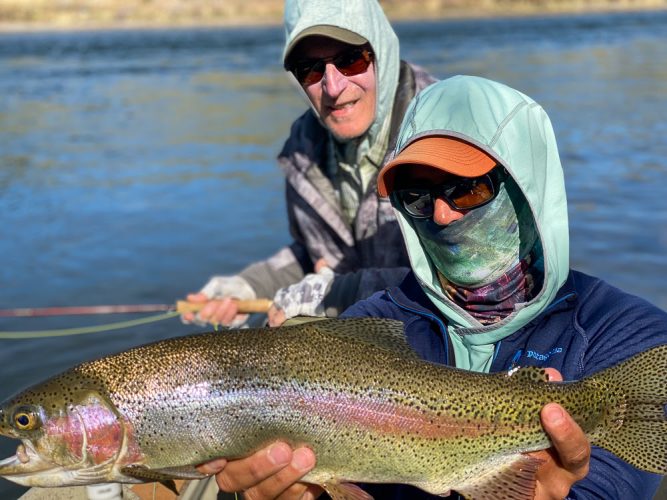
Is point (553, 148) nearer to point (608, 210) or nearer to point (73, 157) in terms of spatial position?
point (608, 210)

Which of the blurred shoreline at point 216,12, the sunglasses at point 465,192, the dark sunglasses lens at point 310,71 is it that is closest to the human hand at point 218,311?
the dark sunglasses lens at point 310,71

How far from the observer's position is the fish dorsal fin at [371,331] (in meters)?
2.63

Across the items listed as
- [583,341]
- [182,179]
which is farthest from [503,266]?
[182,179]

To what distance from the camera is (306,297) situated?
441cm

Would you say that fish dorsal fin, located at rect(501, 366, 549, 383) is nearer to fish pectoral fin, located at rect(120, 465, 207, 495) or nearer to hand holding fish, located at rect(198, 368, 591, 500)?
hand holding fish, located at rect(198, 368, 591, 500)

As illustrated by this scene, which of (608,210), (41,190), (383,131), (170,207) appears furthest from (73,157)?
(383,131)

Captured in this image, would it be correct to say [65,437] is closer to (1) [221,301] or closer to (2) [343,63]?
(1) [221,301]

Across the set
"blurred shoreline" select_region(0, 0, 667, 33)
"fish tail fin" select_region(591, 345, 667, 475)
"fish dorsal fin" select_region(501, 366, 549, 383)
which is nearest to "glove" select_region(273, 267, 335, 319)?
"fish dorsal fin" select_region(501, 366, 549, 383)

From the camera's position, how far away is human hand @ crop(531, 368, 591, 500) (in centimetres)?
229

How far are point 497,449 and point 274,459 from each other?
733mm

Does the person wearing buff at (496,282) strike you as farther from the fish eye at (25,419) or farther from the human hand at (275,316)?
the human hand at (275,316)

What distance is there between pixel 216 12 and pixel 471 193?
3429 inches

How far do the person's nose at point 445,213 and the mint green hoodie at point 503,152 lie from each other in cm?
24

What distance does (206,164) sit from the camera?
15.1 meters
